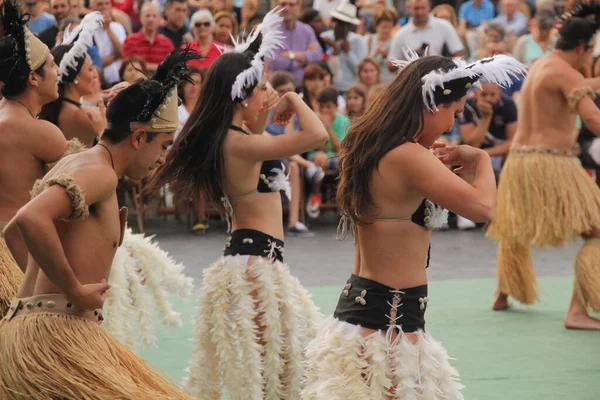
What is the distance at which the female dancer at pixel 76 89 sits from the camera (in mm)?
4801

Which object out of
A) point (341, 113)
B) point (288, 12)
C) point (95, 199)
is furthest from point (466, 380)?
point (288, 12)

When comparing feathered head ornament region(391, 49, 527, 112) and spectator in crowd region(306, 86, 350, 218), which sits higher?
feathered head ornament region(391, 49, 527, 112)

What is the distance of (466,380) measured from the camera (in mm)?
4910

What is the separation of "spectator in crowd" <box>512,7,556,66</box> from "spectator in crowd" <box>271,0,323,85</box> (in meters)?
2.25

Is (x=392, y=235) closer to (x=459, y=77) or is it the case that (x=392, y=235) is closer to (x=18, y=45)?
(x=459, y=77)

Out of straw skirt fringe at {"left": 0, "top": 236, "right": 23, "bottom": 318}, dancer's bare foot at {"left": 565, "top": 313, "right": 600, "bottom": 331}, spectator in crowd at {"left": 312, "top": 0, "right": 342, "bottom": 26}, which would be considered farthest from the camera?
spectator in crowd at {"left": 312, "top": 0, "right": 342, "bottom": 26}

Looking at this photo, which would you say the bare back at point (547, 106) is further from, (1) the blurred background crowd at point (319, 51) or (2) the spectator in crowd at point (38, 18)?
(2) the spectator in crowd at point (38, 18)

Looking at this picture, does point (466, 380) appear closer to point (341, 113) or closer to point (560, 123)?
point (560, 123)

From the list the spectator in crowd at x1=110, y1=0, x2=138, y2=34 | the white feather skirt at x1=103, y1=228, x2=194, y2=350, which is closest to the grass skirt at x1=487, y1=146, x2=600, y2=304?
the white feather skirt at x1=103, y1=228, x2=194, y2=350

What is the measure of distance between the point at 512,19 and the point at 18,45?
928 cm

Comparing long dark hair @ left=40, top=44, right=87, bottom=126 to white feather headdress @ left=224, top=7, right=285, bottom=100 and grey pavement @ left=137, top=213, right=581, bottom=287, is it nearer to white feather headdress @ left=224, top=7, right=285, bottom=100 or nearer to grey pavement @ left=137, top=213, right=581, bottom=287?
white feather headdress @ left=224, top=7, right=285, bottom=100

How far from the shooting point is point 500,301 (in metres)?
6.57

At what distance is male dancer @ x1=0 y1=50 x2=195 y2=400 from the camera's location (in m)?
2.95

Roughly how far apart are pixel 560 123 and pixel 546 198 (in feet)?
1.58
